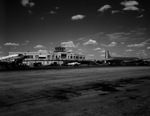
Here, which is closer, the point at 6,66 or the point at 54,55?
the point at 6,66

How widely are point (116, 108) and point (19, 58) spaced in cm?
4708

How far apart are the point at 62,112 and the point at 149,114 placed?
3.43 meters

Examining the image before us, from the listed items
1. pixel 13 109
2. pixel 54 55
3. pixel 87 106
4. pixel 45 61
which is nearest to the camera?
pixel 13 109

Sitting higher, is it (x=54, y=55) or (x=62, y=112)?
(x=54, y=55)

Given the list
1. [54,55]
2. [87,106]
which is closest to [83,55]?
[54,55]

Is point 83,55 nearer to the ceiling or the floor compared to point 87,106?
nearer to the ceiling

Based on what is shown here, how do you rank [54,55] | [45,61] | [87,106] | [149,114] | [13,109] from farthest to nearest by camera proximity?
[54,55] < [45,61] < [87,106] < [13,109] < [149,114]

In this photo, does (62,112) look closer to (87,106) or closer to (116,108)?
(87,106)

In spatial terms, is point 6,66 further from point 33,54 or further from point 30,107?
point 33,54

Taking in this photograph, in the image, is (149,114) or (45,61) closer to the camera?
(149,114)

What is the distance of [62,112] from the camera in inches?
236

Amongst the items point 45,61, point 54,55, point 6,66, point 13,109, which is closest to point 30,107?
point 13,109

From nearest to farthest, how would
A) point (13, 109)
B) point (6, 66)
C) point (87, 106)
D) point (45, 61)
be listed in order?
point (13, 109), point (87, 106), point (6, 66), point (45, 61)

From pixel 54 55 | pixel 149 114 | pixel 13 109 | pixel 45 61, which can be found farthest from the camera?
pixel 54 55
